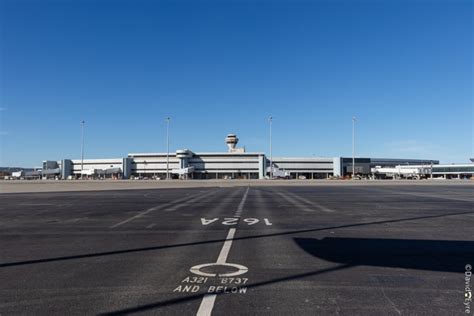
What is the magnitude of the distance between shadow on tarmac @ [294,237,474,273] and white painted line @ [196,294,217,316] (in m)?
3.28

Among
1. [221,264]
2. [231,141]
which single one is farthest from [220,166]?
[221,264]

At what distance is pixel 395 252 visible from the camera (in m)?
8.74

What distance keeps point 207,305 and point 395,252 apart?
5.26 meters

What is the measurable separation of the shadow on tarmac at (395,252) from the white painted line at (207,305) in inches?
129

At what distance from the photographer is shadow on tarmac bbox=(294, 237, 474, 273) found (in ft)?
25.1

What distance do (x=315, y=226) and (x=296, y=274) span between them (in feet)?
21.9

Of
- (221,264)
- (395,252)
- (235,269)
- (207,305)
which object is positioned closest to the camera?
(207,305)

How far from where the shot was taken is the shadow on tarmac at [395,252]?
766cm

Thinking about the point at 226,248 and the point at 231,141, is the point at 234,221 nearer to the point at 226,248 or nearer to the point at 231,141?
the point at 226,248

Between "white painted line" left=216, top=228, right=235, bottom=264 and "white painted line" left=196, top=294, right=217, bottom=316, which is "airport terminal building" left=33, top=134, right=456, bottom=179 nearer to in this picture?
"white painted line" left=216, top=228, right=235, bottom=264

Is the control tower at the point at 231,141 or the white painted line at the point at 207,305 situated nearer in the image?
the white painted line at the point at 207,305

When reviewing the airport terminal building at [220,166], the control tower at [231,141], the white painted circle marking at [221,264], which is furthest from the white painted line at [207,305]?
the control tower at [231,141]

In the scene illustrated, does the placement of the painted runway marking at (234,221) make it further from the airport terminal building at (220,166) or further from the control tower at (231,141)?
the control tower at (231,141)

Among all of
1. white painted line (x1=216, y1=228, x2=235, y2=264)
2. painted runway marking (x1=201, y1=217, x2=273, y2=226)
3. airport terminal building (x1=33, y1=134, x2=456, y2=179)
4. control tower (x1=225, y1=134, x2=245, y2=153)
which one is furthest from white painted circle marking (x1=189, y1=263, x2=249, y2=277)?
control tower (x1=225, y1=134, x2=245, y2=153)
